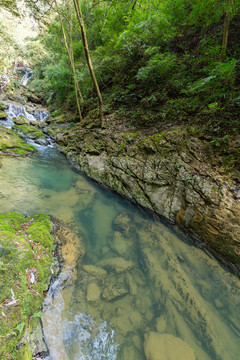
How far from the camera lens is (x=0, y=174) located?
18.7 ft

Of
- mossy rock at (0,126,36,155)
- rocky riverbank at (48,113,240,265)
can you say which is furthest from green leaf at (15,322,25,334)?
mossy rock at (0,126,36,155)

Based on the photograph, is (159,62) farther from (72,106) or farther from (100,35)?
(72,106)

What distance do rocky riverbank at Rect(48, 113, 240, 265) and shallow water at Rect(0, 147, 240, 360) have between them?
511 millimetres

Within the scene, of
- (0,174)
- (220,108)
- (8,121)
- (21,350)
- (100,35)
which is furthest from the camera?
(8,121)

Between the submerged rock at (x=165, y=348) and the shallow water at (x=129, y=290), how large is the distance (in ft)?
0.34

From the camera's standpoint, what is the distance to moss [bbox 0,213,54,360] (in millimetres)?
1681

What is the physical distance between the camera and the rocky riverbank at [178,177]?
3.54 m

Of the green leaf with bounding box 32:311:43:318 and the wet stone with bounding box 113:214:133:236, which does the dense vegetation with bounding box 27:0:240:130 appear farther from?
the green leaf with bounding box 32:311:43:318

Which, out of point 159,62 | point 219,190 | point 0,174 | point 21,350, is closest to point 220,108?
point 219,190

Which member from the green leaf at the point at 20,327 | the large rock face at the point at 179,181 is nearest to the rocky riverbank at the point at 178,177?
the large rock face at the point at 179,181

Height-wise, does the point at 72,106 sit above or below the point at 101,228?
above

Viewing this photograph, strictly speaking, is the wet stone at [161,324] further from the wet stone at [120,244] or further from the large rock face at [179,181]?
the large rock face at [179,181]

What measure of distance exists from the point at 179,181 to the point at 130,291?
10.4 feet

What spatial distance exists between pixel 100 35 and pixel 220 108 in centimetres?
1211
